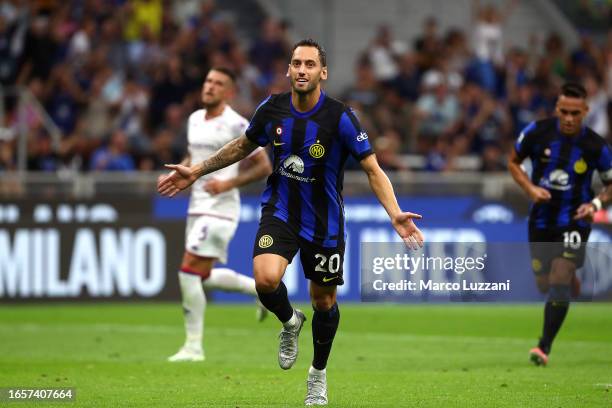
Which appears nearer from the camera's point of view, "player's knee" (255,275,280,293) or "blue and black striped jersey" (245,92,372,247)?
"player's knee" (255,275,280,293)

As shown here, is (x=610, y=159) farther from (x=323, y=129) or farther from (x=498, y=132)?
(x=498, y=132)

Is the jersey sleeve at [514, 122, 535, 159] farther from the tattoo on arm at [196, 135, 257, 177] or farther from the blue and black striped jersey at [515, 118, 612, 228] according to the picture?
the tattoo on arm at [196, 135, 257, 177]

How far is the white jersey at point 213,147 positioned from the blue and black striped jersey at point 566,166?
2986 millimetres

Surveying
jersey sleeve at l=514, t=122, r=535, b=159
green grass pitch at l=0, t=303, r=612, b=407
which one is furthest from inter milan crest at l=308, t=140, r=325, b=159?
jersey sleeve at l=514, t=122, r=535, b=159

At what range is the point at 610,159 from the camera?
1212 centimetres

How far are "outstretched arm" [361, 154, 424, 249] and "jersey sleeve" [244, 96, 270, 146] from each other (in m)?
0.79

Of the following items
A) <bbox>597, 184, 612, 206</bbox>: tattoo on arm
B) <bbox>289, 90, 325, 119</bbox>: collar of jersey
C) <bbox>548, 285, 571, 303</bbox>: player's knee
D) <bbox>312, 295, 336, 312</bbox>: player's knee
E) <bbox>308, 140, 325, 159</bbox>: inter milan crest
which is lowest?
<bbox>548, 285, 571, 303</bbox>: player's knee

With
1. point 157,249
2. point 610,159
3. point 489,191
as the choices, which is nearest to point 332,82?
point 489,191

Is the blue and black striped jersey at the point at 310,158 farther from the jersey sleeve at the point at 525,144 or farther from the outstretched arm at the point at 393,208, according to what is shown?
the jersey sleeve at the point at 525,144

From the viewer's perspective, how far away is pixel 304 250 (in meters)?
9.19

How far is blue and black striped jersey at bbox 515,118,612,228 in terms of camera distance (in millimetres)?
12188

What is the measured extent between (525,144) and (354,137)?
381cm

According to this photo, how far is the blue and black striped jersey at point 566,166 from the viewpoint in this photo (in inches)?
480

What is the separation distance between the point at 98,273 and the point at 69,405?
10028 millimetres
